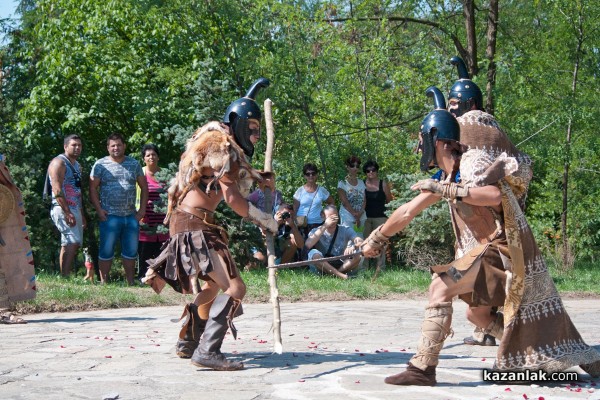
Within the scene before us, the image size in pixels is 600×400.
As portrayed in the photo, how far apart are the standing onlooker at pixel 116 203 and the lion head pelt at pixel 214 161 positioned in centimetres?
541

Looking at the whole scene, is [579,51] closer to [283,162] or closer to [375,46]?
[375,46]

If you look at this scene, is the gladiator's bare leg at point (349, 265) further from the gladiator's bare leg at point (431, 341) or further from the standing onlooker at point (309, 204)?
the gladiator's bare leg at point (431, 341)

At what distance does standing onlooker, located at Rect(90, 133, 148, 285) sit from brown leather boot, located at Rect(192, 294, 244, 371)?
18.5ft

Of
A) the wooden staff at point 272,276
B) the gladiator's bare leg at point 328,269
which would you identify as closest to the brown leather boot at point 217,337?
the wooden staff at point 272,276

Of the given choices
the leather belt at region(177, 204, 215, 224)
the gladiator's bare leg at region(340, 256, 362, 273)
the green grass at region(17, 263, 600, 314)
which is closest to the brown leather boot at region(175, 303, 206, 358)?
the leather belt at region(177, 204, 215, 224)

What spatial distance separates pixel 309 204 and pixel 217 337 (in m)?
7.24

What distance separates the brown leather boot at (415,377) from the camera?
570 cm

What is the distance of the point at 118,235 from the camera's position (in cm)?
1199

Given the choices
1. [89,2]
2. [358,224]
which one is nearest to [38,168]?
[89,2]

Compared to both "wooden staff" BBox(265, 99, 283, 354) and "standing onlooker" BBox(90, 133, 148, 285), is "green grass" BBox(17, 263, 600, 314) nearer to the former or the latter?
"standing onlooker" BBox(90, 133, 148, 285)

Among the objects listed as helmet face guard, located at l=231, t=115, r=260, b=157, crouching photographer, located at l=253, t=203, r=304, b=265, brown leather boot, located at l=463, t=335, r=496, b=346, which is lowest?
brown leather boot, located at l=463, t=335, r=496, b=346

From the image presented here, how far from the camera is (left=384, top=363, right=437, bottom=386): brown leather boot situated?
18.7ft

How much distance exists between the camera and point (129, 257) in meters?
12.0

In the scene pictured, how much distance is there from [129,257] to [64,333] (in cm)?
392
